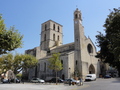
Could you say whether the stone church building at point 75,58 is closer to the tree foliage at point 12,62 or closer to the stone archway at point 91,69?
the stone archway at point 91,69

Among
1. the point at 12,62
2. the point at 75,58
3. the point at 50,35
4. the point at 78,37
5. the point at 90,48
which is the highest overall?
the point at 50,35

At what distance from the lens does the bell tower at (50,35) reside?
56.1 m

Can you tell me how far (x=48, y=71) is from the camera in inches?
1626

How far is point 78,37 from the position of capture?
42.5m

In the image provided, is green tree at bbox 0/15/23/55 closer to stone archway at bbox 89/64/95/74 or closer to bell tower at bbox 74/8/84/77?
bell tower at bbox 74/8/84/77

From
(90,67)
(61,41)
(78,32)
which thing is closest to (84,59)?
(90,67)

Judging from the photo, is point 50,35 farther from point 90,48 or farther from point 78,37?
point 90,48

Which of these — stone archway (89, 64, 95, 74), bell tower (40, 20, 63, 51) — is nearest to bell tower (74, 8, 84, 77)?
stone archway (89, 64, 95, 74)

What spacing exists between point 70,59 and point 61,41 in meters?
23.3

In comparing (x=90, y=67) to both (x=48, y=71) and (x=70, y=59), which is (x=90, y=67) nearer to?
(x=70, y=59)

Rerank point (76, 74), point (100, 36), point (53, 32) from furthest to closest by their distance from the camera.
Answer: point (53, 32)
point (76, 74)
point (100, 36)

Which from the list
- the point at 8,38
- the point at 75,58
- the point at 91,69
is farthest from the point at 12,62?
the point at 91,69

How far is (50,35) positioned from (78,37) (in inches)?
685

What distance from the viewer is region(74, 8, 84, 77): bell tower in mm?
40094
